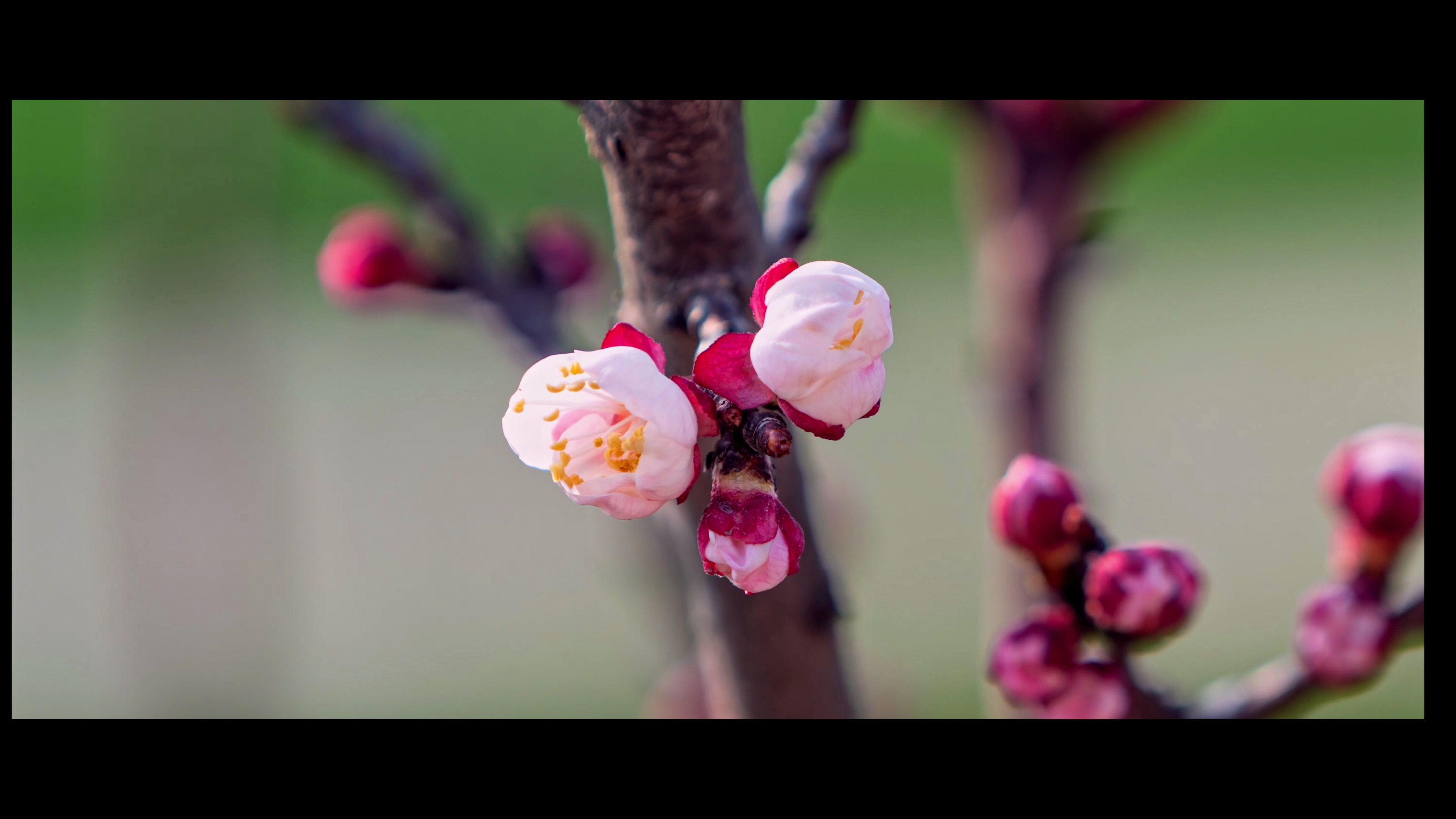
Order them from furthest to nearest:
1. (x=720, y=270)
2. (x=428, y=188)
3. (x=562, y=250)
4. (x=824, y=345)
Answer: (x=562, y=250) → (x=428, y=188) → (x=720, y=270) → (x=824, y=345)

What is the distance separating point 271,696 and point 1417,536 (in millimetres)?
1179

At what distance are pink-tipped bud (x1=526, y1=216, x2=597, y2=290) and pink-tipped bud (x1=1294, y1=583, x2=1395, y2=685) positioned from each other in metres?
0.73

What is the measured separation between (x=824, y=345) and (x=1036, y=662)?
36 centimetres

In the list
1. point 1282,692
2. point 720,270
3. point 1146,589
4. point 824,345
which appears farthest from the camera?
point 1282,692

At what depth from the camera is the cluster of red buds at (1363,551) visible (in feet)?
2.58

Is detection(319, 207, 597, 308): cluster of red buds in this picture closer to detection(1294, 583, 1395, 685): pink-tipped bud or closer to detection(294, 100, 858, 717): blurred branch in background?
detection(294, 100, 858, 717): blurred branch in background

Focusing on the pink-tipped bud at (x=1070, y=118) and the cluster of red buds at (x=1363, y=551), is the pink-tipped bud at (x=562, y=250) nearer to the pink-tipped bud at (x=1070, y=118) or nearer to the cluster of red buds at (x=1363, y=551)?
the pink-tipped bud at (x=1070, y=118)

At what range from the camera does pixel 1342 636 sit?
795mm

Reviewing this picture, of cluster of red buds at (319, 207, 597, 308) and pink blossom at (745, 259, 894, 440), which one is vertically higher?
cluster of red buds at (319, 207, 597, 308)

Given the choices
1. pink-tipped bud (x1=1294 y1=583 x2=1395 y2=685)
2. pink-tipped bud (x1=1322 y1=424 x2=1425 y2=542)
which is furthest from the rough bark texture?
pink-tipped bud (x1=1322 y1=424 x2=1425 y2=542)

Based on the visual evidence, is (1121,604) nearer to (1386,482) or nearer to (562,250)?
(1386,482)

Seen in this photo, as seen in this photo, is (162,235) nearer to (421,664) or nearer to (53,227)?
(421,664)

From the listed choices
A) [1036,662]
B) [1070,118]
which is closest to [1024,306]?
[1070,118]

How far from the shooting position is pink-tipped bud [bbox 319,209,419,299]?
1.00 m
